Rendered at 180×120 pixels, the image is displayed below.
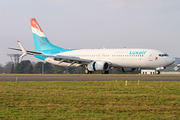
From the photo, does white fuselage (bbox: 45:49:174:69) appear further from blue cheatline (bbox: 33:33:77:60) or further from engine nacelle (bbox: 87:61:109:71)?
blue cheatline (bbox: 33:33:77:60)

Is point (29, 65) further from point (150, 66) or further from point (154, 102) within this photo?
point (154, 102)

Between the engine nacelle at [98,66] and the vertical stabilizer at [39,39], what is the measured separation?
34.9ft

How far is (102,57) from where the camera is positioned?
144 ft

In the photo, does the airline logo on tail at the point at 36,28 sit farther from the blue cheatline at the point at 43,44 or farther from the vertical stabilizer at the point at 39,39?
the blue cheatline at the point at 43,44

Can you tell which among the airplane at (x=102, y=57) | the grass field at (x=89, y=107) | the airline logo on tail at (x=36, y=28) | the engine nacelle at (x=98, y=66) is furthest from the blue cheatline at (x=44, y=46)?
the grass field at (x=89, y=107)

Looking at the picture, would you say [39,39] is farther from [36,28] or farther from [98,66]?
[98,66]

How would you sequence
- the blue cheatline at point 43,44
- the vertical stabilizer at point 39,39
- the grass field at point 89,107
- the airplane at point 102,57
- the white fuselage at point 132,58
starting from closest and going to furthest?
the grass field at point 89,107 < the white fuselage at point 132,58 < the airplane at point 102,57 < the blue cheatline at point 43,44 < the vertical stabilizer at point 39,39

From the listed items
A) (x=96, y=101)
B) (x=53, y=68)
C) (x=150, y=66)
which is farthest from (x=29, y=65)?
(x=96, y=101)

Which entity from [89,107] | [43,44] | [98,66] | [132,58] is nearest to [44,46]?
[43,44]

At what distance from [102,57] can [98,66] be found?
3.12 meters

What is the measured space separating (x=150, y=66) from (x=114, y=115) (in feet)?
105

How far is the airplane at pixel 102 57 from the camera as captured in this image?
131 ft

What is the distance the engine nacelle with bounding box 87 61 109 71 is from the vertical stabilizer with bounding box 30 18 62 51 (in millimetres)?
10646

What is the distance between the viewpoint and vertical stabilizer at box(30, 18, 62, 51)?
1983 inches
